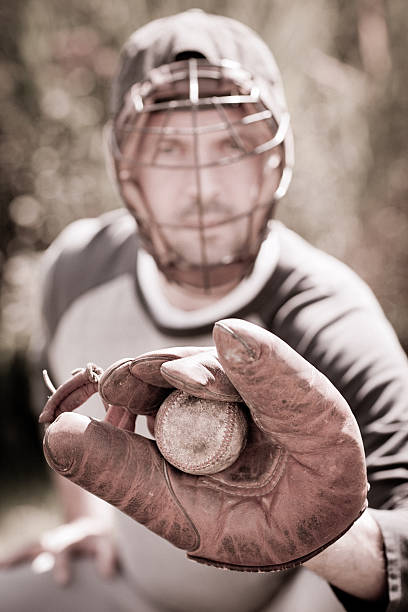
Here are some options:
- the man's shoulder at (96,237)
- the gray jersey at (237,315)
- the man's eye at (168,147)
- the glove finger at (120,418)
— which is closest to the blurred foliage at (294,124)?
the man's shoulder at (96,237)

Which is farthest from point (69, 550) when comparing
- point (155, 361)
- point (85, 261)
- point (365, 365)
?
point (155, 361)

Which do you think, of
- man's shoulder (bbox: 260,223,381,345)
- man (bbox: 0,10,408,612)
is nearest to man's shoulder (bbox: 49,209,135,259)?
man (bbox: 0,10,408,612)

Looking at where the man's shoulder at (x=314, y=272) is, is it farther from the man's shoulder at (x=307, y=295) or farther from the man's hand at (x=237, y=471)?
the man's hand at (x=237, y=471)

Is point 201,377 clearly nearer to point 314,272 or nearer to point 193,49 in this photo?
point 314,272

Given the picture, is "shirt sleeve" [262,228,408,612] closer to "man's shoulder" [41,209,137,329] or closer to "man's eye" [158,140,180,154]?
"man's eye" [158,140,180,154]

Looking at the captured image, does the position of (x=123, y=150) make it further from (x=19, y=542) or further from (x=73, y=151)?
(x=19, y=542)

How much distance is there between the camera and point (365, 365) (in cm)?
138

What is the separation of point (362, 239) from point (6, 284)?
71.3 inches

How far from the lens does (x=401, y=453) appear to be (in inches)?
49.8

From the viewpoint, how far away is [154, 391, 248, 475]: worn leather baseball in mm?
974

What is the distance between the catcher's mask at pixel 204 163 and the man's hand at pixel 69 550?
2.66 feet

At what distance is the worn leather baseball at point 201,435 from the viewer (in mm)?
974

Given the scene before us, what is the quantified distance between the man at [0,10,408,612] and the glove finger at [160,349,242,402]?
484 millimetres

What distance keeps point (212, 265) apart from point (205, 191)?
0.55 feet
